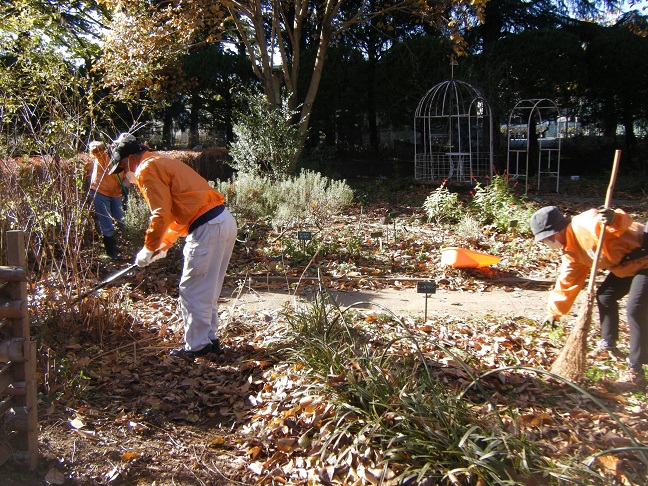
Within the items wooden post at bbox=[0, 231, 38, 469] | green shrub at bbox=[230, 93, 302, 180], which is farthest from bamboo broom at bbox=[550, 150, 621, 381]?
green shrub at bbox=[230, 93, 302, 180]

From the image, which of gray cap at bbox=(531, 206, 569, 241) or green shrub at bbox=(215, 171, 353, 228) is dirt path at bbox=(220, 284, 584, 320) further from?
green shrub at bbox=(215, 171, 353, 228)

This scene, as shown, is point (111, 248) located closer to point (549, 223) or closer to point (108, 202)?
point (108, 202)

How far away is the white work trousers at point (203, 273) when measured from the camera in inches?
161

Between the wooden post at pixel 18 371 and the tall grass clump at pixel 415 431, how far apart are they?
57.9 inches

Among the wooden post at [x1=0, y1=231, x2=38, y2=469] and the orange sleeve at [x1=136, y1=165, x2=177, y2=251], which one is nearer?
the wooden post at [x1=0, y1=231, x2=38, y2=469]

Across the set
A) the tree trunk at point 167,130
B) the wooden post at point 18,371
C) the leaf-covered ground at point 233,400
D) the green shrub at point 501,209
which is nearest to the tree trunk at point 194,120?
the tree trunk at point 167,130

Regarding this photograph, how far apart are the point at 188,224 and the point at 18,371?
1573 mm

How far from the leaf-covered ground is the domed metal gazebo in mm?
9799

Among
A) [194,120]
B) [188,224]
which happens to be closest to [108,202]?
[188,224]

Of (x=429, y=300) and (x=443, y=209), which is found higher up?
(x=443, y=209)

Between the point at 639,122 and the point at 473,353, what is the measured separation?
17783 millimetres

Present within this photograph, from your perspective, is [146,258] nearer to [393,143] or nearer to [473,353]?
[473,353]

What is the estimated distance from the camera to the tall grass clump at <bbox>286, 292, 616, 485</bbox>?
8.02 ft

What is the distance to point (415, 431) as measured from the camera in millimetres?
2730
